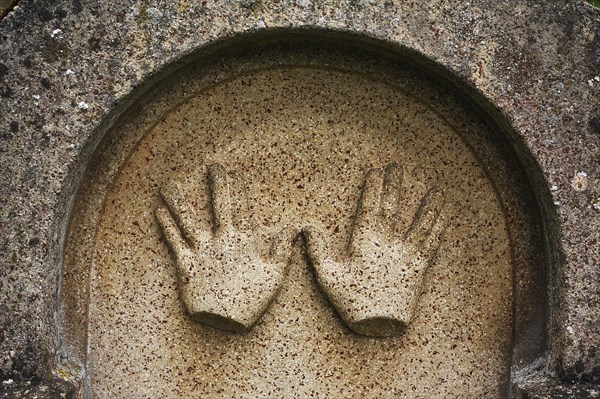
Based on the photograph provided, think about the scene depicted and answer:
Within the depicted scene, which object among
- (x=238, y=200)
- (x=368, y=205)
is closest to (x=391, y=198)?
(x=368, y=205)

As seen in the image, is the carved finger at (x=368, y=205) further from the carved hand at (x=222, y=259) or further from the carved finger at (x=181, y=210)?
the carved finger at (x=181, y=210)

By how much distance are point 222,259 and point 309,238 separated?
0.73 feet

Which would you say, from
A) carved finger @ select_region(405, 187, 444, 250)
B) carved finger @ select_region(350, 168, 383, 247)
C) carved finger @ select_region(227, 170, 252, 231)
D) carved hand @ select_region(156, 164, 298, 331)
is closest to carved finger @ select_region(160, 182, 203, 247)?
carved hand @ select_region(156, 164, 298, 331)

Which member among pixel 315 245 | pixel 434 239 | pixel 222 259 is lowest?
pixel 222 259

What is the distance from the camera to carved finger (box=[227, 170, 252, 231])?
2.03 metres

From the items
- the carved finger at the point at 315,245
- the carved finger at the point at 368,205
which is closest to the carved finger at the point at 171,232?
the carved finger at the point at 315,245

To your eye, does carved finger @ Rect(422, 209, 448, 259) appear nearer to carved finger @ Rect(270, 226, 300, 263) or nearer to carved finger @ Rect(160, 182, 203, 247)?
carved finger @ Rect(270, 226, 300, 263)

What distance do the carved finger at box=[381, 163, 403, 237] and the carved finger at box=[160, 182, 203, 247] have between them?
1.54ft

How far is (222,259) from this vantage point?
2.00 m

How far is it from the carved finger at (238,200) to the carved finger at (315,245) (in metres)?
0.15

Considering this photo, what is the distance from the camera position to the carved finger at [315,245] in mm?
2041

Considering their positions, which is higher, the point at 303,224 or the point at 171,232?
the point at 303,224

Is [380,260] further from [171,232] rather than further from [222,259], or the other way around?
[171,232]

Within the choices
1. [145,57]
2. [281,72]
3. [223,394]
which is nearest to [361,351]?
[223,394]
